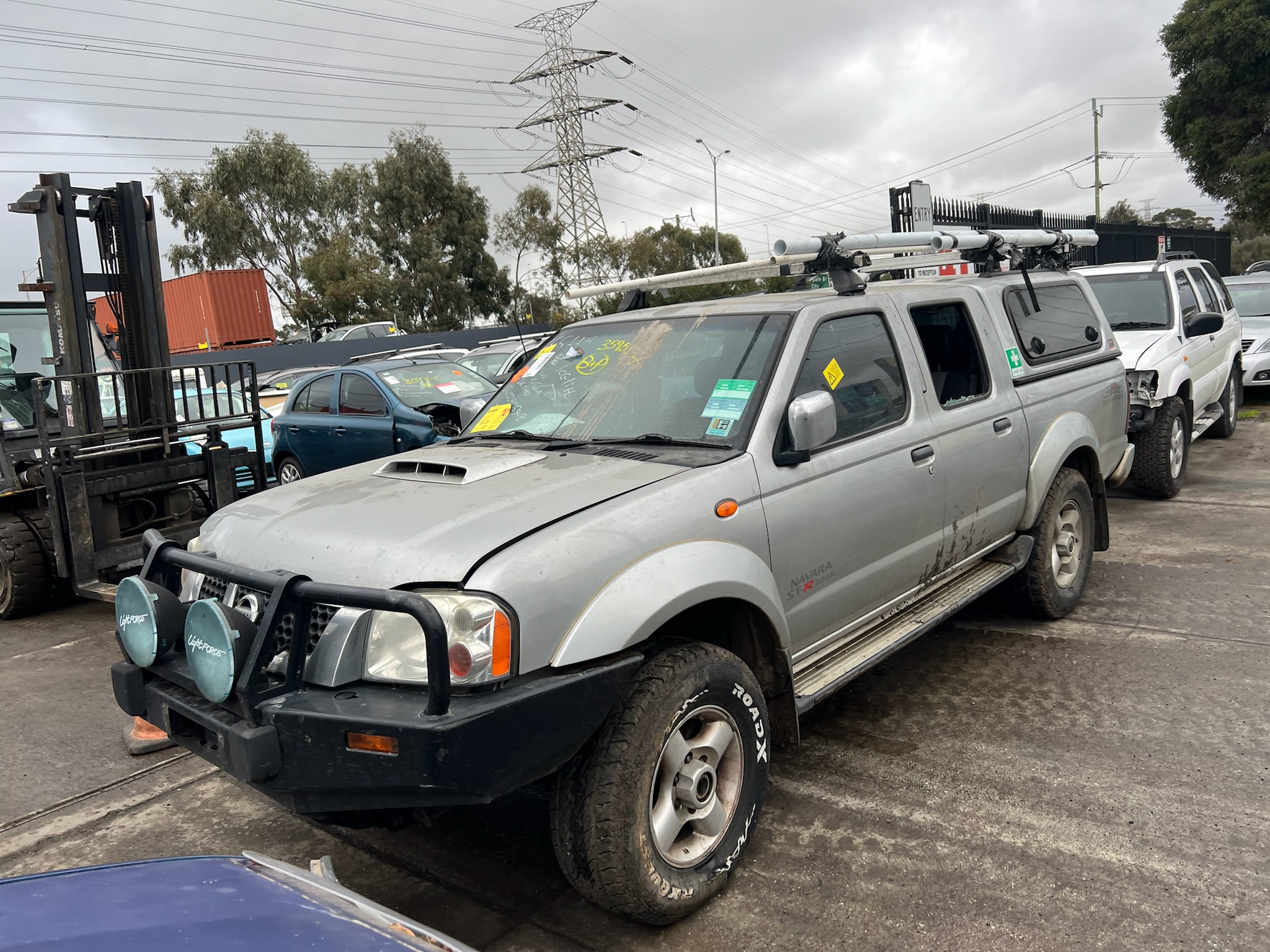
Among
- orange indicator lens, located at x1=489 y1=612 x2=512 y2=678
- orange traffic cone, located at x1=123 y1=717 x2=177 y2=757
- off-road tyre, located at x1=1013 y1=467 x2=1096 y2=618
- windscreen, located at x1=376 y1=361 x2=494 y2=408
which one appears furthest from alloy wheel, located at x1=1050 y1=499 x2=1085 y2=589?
windscreen, located at x1=376 y1=361 x2=494 y2=408

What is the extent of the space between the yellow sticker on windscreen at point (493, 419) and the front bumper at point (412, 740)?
5.82 ft

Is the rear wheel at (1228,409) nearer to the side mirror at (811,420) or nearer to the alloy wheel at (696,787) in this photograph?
the side mirror at (811,420)

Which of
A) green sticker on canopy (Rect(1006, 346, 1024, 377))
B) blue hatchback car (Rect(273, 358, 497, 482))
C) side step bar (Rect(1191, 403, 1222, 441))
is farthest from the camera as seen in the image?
blue hatchback car (Rect(273, 358, 497, 482))

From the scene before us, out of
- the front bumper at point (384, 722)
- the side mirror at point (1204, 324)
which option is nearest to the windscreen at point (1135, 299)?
the side mirror at point (1204, 324)

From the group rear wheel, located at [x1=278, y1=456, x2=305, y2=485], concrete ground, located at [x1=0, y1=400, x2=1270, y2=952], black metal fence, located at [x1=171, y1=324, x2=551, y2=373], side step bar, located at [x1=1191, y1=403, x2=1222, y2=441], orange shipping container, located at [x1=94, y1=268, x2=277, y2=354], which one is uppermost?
orange shipping container, located at [x1=94, y1=268, x2=277, y2=354]

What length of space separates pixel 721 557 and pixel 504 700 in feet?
3.01

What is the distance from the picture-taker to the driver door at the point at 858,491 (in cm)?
342

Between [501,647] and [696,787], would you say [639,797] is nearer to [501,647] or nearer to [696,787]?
[696,787]

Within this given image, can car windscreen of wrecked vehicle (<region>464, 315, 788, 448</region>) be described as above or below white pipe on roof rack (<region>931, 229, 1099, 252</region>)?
below

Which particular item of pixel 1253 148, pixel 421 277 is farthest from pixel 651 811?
pixel 421 277

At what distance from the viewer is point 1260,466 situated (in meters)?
9.26

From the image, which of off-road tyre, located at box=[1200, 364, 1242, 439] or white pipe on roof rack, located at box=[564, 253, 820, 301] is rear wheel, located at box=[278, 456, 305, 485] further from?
off-road tyre, located at box=[1200, 364, 1242, 439]

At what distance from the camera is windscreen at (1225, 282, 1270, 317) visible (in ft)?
44.3

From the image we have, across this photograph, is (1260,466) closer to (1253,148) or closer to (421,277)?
(1253,148)
